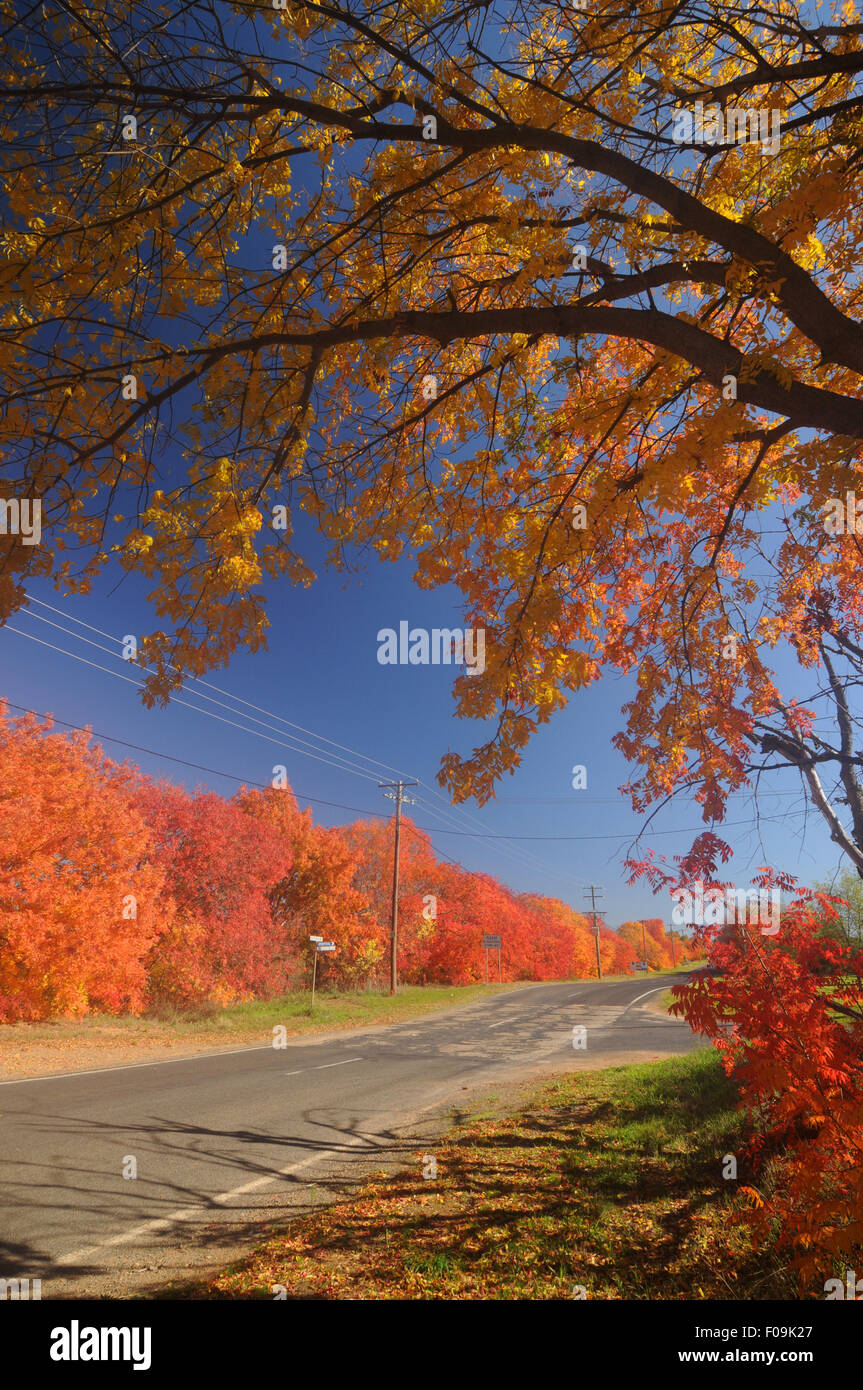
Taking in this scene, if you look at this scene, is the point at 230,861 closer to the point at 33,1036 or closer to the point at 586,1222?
the point at 33,1036

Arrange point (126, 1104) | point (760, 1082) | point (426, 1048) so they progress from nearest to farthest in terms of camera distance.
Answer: point (760, 1082), point (126, 1104), point (426, 1048)

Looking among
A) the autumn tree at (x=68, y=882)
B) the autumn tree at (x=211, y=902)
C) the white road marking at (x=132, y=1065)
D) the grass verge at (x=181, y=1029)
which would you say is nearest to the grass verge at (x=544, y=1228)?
the white road marking at (x=132, y=1065)

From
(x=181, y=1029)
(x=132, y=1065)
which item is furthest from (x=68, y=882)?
(x=132, y=1065)

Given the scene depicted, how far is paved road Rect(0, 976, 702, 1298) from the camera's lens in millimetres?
4742

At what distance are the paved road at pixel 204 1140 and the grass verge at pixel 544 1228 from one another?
2.17 feet

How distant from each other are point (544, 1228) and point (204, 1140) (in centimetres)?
471

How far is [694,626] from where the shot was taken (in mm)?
6273

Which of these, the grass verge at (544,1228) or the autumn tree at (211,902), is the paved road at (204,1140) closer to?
the grass verge at (544,1228)

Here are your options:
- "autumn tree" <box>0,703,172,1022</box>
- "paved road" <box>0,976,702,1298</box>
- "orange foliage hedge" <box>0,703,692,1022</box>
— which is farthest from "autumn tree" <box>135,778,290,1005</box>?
"paved road" <box>0,976,702,1298</box>

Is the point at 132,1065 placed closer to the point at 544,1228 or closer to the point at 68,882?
the point at 68,882

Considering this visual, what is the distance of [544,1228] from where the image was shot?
14.5 feet

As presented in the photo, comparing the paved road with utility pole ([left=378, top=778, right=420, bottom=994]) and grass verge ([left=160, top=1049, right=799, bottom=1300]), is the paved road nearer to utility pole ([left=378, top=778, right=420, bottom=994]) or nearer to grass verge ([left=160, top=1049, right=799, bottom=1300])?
grass verge ([left=160, top=1049, right=799, bottom=1300])
